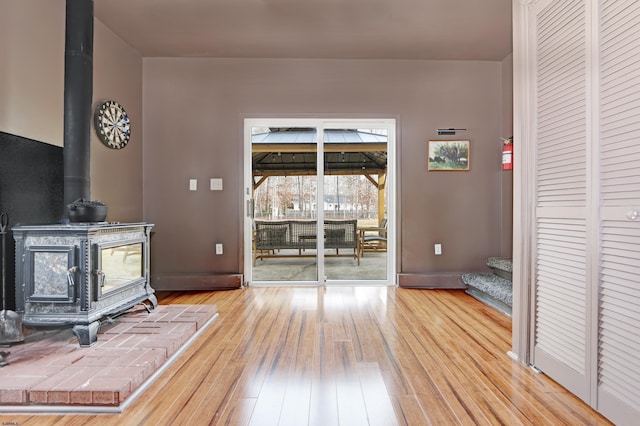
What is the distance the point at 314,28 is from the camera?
352cm

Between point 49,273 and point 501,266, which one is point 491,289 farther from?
point 49,273

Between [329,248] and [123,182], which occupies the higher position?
[123,182]

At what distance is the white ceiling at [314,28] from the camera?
123 inches

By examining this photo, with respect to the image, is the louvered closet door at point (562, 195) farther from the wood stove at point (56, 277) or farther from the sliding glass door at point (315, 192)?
the wood stove at point (56, 277)

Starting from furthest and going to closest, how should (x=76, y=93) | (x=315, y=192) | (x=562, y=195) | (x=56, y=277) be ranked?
1. (x=315, y=192)
2. (x=76, y=93)
3. (x=56, y=277)
4. (x=562, y=195)

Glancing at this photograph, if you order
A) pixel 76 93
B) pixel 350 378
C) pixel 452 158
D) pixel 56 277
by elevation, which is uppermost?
pixel 76 93

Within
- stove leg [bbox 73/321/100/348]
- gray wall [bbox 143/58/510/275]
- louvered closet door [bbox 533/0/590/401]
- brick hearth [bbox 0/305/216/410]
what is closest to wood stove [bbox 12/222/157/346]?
stove leg [bbox 73/321/100/348]

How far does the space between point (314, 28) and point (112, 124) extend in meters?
2.25

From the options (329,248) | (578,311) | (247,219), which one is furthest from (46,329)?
(578,311)

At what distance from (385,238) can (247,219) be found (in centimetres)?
174

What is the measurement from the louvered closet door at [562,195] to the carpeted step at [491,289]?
118cm

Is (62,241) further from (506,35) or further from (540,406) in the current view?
(506,35)

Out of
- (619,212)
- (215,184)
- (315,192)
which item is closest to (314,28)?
(315,192)

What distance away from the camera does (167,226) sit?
4.28 metres
